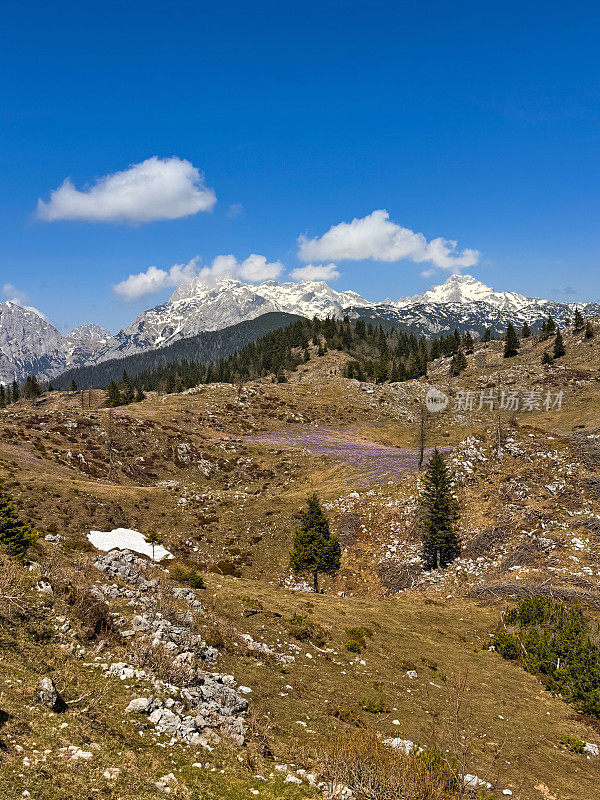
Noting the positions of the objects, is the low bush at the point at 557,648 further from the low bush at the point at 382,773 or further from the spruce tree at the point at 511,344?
the spruce tree at the point at 511,344

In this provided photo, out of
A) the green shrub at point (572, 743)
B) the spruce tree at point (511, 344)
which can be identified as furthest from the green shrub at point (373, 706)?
the spruce tree at point (511, 344)

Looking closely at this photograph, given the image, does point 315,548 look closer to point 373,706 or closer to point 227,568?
→ point 227,568

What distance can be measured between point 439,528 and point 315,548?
12.9 meters

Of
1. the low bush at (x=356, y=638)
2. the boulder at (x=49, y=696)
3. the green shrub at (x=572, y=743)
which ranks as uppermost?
the boulder at (x=49, y=696)

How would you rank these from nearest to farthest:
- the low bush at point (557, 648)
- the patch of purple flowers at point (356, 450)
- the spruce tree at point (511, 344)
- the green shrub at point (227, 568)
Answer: the low bush at point (557, 648), the green shrub at point (227, 568), the patch of purple flowers at point (356, 450), the spruce tree at point (511, 344)

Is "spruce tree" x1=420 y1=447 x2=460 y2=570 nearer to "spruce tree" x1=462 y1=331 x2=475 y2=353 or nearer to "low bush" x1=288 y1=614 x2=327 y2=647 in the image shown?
"low bush" x1=288 y1=614 x2=327 y2=647

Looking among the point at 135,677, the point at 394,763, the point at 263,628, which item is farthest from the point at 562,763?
the point at 135,677

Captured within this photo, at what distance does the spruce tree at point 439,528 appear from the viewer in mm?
41625

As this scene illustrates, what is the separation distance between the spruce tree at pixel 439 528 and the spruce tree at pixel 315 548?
9.92m

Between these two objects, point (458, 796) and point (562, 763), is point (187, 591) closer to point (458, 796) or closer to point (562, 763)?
point (458, 796)

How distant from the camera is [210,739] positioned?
12.0 meters

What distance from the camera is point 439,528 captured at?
4203cm

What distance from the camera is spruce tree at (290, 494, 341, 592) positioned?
3919 cm

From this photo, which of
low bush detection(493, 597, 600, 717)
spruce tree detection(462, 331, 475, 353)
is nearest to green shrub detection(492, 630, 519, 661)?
low bush detection(493, 597, 600, 717)
